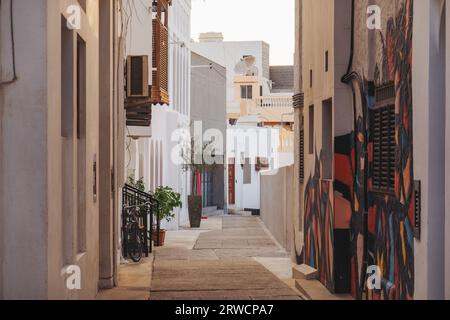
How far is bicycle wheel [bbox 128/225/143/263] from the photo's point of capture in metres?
15.0

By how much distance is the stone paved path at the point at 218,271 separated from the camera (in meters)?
10.9

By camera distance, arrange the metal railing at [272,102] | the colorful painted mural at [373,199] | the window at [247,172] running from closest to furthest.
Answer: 1. the colorful painted mural at [373,199]
2. the window at [247,172]
3. the metal railing at [272,102]

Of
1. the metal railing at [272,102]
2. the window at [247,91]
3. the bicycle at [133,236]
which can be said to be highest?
the window at [247,91]

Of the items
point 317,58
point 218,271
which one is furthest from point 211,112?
point 317,58

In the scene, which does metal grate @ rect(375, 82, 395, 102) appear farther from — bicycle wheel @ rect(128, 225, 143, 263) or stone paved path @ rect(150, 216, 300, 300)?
bicycle wheel @ rect(128, 225, 143, 263)

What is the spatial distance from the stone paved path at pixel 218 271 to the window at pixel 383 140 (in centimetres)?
194

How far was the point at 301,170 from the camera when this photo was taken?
15141 mm

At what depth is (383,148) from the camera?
30.9ft

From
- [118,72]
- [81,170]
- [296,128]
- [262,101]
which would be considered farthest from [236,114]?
[81,170]

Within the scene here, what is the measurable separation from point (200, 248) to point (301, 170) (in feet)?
16.4

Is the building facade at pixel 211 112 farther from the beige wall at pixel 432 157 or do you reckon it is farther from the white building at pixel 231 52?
the beige wall at pixel 432 157

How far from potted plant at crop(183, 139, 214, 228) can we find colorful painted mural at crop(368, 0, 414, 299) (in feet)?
63.4

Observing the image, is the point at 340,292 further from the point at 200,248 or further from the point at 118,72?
the point at 200,248

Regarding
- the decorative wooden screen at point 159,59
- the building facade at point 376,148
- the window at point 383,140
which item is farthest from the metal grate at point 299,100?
the decorative wooden screen at point 159,59
